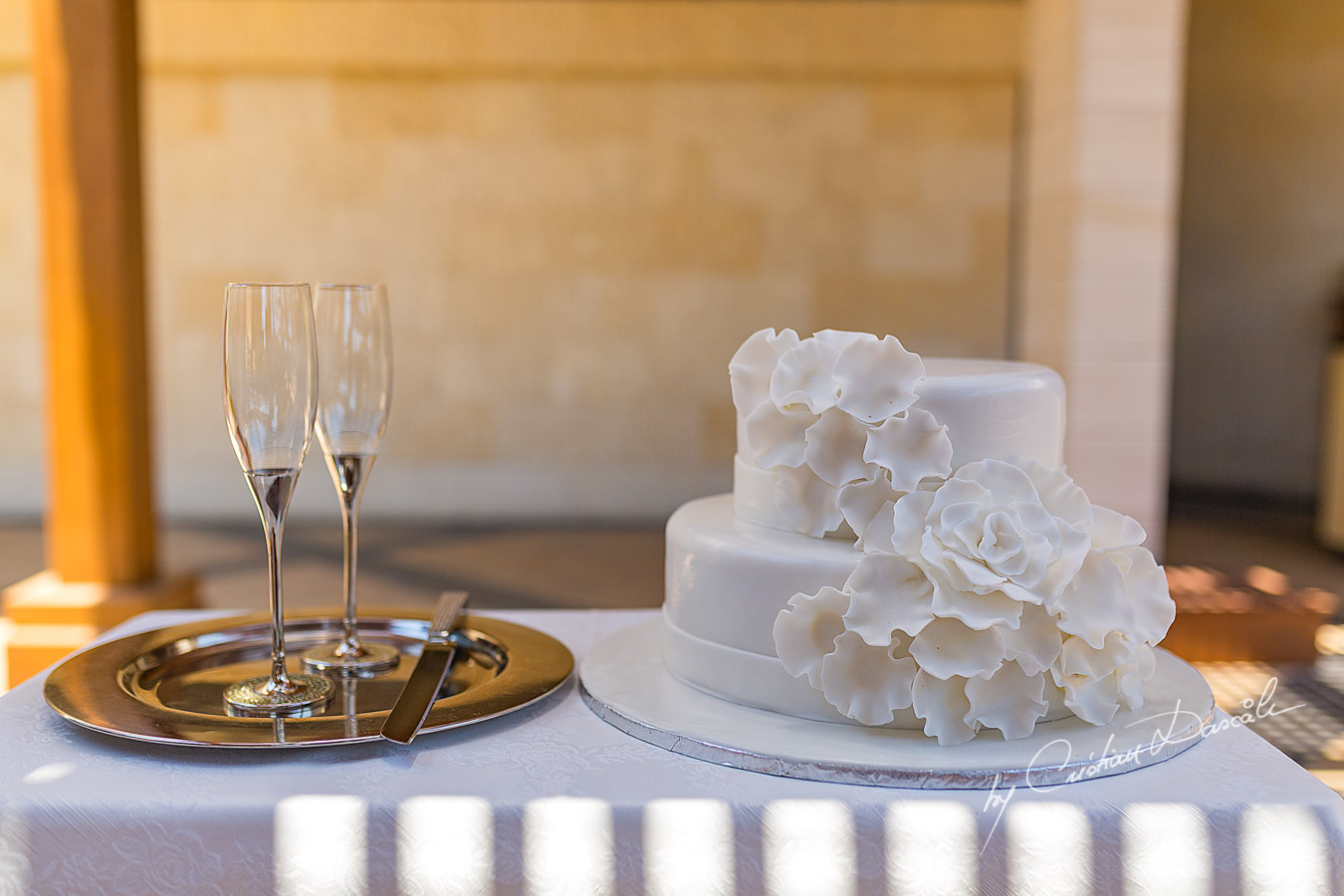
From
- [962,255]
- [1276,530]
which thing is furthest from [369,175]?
[1276,530]

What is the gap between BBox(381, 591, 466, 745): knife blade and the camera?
2.53 ft

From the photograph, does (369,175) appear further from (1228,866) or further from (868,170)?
(1228,866)

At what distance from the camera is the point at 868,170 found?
5012 millimetres

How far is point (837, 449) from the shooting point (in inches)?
31.0

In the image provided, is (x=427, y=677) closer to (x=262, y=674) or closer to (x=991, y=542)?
(x=262, y=674)

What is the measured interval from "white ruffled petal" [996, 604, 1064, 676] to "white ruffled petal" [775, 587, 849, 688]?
11 centimetres

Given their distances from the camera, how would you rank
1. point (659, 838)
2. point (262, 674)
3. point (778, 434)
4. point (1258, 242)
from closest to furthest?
point (659, 838) < point (778, 434) < point (262, 674) < point (1258, 242)

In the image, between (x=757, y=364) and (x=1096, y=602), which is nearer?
(x=1096, y=602)

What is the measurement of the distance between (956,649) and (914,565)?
60mm

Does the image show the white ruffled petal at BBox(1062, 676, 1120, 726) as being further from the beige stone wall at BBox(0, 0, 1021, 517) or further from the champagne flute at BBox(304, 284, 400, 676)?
the beige stone wall at BBox(0, 0, 1021, 517)

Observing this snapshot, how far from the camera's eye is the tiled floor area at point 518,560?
3703 mm

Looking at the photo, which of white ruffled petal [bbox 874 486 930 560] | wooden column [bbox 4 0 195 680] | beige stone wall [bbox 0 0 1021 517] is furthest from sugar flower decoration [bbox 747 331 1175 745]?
beige stone wall [bbox 0 0 1021 517]

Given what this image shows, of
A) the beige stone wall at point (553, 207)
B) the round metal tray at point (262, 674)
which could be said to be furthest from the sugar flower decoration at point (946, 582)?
the beige stone wall at point (553, 207)

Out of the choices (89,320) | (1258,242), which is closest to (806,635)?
(89,320)
